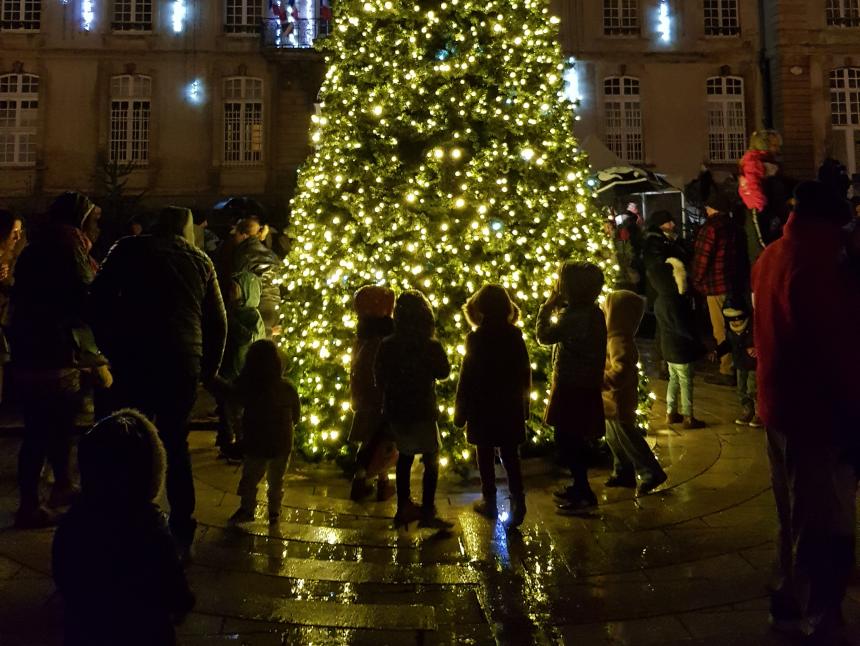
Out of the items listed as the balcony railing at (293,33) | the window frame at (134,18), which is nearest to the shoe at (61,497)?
the balcony railing at (293,33)

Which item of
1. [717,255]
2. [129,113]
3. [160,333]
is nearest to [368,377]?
[160,333]

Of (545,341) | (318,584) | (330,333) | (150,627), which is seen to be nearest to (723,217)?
→ (545,341)

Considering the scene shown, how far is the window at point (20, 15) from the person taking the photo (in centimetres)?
2434

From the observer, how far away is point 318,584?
402cm

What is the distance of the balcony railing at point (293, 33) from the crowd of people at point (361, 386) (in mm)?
19494

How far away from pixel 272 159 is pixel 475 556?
2219cm

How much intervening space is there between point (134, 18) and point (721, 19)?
19432 millimetres

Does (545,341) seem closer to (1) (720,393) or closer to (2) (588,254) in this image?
(2) (588,254)

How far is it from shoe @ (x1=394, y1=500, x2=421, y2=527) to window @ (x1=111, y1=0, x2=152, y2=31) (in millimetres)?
23952

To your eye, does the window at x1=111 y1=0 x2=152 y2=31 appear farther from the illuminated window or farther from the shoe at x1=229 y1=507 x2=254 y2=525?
the shoe at x1=229 y1=507 x2=254 y2=525

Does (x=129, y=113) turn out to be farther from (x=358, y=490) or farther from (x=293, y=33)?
(x=358, y=490)

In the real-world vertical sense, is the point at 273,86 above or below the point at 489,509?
above

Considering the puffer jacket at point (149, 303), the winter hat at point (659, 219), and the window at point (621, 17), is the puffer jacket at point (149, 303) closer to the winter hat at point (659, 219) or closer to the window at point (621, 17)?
the winter hat at point (659, 219)

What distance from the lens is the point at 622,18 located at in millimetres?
25922
